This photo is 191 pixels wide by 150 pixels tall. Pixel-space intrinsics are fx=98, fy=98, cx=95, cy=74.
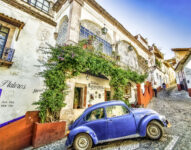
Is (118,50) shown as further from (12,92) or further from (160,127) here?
(12,92)

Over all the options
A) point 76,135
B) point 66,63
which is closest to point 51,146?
point 76,135

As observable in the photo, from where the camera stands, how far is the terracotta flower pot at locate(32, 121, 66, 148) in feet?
14.1

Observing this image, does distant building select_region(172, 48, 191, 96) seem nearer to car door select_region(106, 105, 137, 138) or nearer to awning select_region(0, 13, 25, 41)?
car door select_region(106, 105, 137, 138)

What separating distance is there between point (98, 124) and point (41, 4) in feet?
38.0

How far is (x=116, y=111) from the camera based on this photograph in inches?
151

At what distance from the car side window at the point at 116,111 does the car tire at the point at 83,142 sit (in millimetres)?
1081

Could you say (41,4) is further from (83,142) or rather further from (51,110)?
(83,142)

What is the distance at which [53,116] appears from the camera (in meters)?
5.15

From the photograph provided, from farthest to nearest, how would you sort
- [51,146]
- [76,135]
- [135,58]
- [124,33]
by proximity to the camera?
[135,58], [124,33], [51,146], [76,135]

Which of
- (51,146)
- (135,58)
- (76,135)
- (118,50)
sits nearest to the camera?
(76,135)

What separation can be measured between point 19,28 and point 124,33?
1084 centimetres

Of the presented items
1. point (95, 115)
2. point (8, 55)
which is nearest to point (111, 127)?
point (95, 115)

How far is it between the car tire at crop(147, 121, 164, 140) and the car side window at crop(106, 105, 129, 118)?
962 mm

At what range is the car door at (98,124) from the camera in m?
3.61
